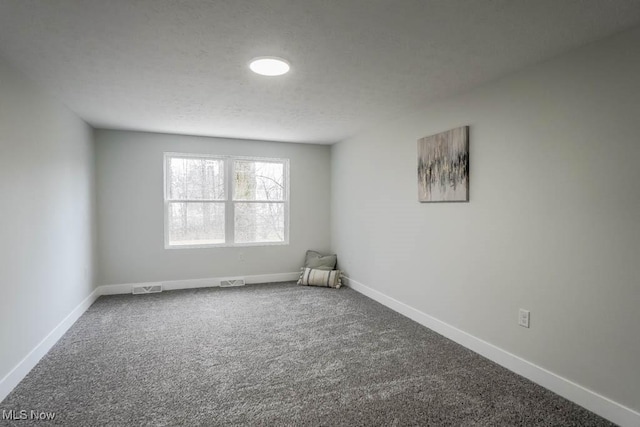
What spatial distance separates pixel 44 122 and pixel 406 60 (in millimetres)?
2999

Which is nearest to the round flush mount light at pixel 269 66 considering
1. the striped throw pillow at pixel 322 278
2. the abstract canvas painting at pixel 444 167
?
the abstract canvas painting at pixel 444 167

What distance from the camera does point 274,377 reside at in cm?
249

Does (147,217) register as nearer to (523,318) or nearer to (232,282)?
(232,282)

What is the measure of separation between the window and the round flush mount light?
2843 mm

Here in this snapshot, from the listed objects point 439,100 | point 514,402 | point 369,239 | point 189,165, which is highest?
point 439,100

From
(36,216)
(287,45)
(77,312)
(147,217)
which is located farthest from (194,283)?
(287,45)

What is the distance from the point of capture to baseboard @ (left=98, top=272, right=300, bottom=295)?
15.5 ft

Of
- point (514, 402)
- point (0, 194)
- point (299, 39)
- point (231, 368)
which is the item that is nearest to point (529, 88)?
point (299, 39)

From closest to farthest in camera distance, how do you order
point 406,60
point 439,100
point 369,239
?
point 406,60 → point 439,100 → point 369,239

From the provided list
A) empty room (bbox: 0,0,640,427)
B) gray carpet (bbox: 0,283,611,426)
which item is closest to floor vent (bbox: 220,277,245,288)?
empty room (bbox: 0,0,640,427)

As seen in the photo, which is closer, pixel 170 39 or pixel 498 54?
pixel 170 39

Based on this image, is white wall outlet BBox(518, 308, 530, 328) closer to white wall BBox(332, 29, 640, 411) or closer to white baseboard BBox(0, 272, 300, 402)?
white wall BBox(332, 29, 640, 411)

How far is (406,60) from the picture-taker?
7.94 ft

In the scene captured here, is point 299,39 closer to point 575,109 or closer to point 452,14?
point 452,14
